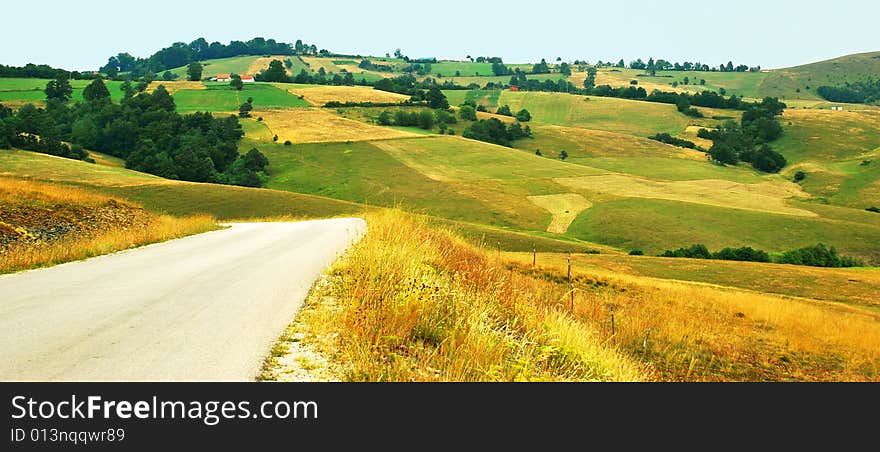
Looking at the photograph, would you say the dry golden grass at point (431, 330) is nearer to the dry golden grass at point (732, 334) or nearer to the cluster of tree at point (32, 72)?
the dry golden grass at point (732, 334)

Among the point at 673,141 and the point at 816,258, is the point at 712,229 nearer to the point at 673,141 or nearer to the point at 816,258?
the point at 816,258

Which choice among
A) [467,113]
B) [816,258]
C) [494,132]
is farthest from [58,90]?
[816,258]

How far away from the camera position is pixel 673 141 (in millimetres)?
Result: 153875

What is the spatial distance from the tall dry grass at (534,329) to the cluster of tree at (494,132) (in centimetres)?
11862

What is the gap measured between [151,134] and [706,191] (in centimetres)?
9475

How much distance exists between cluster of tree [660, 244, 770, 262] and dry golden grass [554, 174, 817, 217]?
26.3 meters

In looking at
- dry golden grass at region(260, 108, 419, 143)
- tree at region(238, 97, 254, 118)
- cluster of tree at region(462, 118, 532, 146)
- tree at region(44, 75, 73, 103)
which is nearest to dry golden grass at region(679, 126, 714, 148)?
cluster of tree at region(462, 118, 532, 146)

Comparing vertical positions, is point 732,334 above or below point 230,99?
below

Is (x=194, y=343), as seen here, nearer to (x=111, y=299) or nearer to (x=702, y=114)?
(x=111, y=299)

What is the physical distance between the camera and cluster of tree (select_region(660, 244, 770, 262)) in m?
62.9

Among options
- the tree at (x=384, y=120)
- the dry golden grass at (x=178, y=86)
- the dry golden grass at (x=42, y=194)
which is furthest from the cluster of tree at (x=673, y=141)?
the dry golden grass at (x=42, y=194)

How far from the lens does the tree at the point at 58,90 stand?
496 feet

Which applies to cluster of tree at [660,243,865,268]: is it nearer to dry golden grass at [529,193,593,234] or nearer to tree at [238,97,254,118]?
dry golden grass at [529,193,593,234]

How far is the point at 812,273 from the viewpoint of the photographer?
46.0 m
